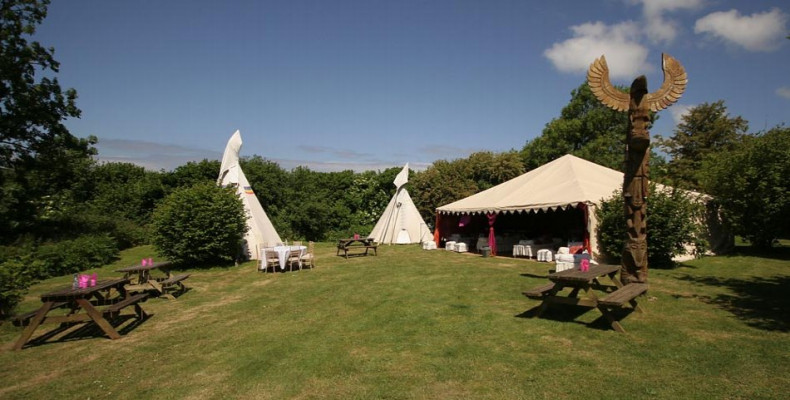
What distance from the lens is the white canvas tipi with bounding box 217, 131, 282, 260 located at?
13102 mm

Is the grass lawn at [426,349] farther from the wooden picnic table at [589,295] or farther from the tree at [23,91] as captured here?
the tree at [23,91]

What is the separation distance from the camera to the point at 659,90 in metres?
6.65

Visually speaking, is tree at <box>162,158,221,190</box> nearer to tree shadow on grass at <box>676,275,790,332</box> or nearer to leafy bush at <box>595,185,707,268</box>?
leafy bush at <box>595,185,707,268</box>

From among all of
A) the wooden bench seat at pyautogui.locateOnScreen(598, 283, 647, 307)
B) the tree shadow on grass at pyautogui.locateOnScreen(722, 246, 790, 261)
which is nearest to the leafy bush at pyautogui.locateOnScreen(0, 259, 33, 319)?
the wooden bench seat at pyautogui.locateOnScreen(598, 283, 647, 307)

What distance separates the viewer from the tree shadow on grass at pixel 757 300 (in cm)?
517

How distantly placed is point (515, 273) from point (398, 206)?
9.12 metres

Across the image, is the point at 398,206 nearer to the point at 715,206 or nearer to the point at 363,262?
the point at 363,262

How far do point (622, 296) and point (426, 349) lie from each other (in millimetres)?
2585

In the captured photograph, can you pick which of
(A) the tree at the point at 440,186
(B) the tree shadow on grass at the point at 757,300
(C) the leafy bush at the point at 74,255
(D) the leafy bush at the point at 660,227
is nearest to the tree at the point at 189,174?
(C) the leafy bush at the point at 74,255

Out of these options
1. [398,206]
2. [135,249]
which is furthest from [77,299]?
[398,206]

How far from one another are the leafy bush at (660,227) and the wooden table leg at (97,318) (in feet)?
35.2

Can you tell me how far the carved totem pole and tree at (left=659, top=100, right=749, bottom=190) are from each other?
19341 millimetres

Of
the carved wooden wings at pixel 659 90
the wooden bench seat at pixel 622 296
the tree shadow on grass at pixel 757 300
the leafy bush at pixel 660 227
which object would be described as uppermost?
the carved wooden wings at pixel 659 90

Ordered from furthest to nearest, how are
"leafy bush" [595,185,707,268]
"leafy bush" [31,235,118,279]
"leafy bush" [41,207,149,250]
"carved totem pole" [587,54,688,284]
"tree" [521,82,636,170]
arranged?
"tree" [521,82,636,170], "leafy bush" [41,207,149,250], "leafy bush" [31,235,118,279], "leafy bush" [595,185,707,268], "carved totem pole" [587,54,688,284]
